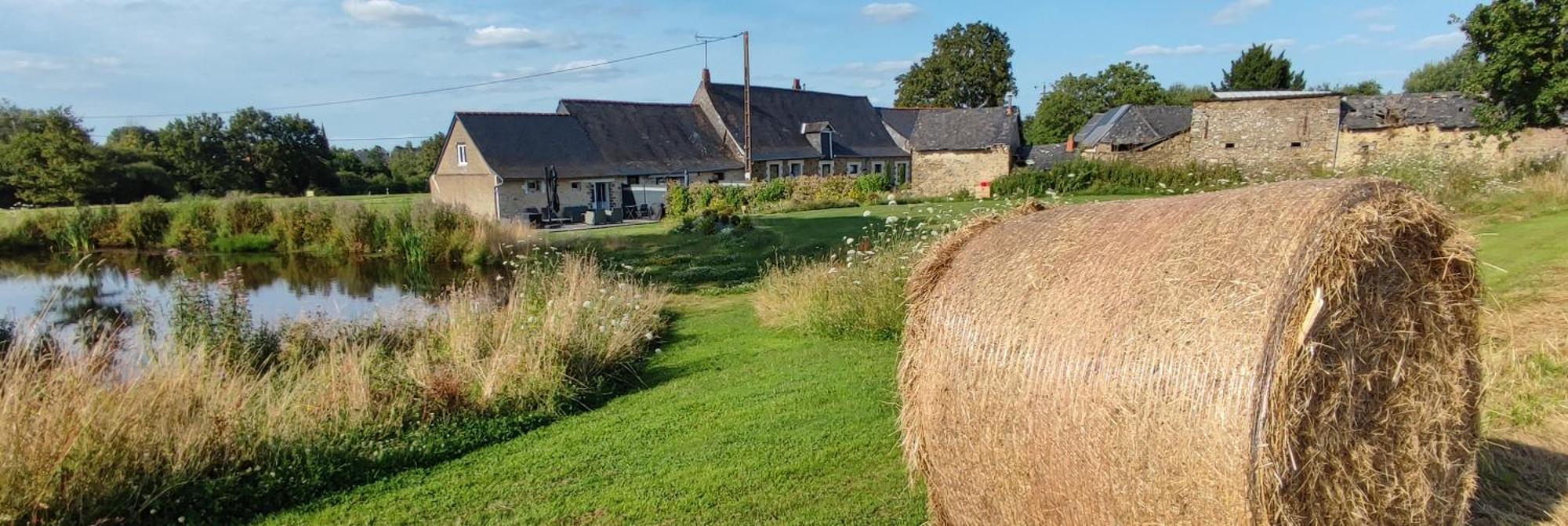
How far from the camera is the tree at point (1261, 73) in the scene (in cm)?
5250

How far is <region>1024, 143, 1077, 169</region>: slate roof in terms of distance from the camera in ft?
122

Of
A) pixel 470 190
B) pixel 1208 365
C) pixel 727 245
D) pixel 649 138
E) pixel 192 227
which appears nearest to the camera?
pixel 1208 365

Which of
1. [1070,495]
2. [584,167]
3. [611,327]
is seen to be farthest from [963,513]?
[584,167]

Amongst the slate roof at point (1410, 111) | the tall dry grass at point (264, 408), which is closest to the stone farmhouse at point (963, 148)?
the slate roof at point (1410, 111)

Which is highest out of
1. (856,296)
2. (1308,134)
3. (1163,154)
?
(1308,134)

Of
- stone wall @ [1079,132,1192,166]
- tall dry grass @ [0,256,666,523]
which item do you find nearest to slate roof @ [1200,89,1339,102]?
stone wall @ [1079,132,1192,166]

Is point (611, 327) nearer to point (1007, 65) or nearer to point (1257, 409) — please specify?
point (1257, 409)

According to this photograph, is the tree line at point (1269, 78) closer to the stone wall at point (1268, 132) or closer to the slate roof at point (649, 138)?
the stone wall at point (1268, 132)

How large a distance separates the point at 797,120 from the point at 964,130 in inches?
536

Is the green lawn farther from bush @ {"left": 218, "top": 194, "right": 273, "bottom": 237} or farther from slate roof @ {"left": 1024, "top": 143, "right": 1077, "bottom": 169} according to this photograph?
bush @ {"left": 218, "top": 194, "right": 273, "bottom": 237}

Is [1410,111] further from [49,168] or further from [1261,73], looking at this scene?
[49,168]

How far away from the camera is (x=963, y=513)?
418 cm

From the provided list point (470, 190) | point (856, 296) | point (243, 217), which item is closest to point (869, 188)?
point (470, 190)

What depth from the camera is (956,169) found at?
3853 centimetres
